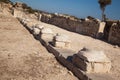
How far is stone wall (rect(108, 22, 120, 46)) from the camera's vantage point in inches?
566

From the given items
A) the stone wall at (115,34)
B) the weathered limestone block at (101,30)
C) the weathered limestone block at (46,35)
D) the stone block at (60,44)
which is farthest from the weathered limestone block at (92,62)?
the weathered limestone block at (101,30)

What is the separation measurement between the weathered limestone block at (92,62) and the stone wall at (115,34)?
29.7ft

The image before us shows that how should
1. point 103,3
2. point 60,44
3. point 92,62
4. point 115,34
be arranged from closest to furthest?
point 92,62
point 60,44
point 115,34
point 103,3

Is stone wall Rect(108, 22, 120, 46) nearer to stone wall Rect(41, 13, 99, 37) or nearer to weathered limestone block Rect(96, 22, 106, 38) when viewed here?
weathered limestone block Rect(96, 22, 106, 38)

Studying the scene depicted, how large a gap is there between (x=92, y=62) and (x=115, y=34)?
1006 cm

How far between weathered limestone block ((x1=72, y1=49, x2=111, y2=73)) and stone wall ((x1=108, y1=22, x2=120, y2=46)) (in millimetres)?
9057

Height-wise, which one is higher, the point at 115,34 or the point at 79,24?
the point at 79,24

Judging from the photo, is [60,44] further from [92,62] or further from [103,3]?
[103,3]

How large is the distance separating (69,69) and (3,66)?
1.86 m

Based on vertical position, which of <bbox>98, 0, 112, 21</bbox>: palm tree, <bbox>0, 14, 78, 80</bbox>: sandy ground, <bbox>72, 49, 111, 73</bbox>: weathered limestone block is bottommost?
<bbox>0, 14, 78, 80</bbox>: sandy ground

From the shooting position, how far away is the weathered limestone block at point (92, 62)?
5277mm

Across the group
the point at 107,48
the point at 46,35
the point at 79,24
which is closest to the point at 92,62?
the point at 46,35

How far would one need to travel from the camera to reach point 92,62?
5.29 m

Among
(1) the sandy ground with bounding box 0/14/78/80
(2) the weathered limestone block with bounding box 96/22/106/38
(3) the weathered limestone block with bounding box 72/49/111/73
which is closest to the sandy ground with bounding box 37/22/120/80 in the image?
(3) the weathered limestone block with bounding box 72/49/111/73
